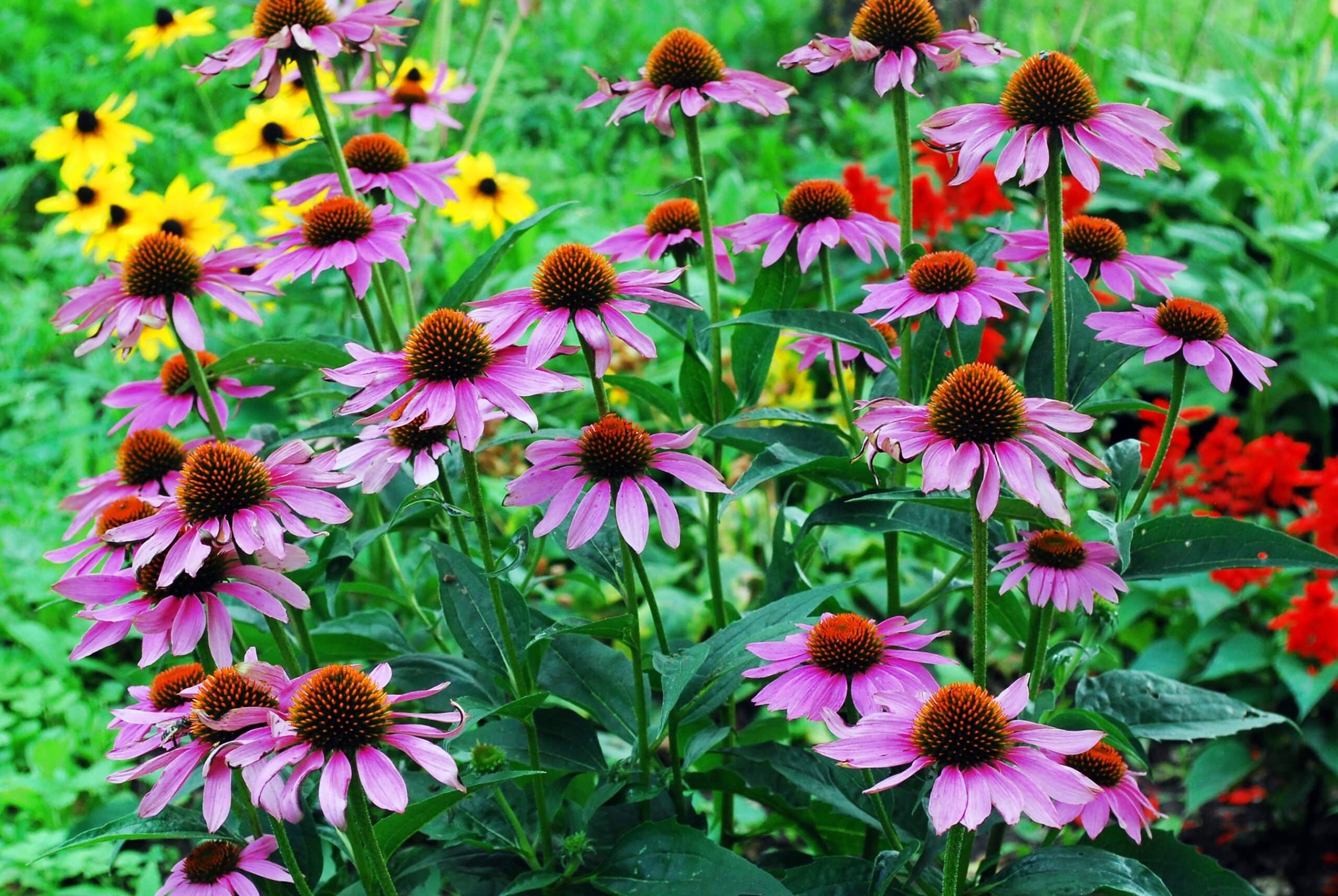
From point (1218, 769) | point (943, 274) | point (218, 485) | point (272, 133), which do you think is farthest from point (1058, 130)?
point (272, 133)

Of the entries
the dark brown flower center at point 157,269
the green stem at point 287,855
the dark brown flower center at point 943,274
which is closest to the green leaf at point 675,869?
the green stem at point 287,855

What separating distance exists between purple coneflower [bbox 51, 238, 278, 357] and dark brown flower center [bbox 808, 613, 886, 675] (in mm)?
745

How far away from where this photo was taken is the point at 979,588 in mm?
1028

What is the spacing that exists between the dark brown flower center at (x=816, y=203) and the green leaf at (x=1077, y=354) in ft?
0.98

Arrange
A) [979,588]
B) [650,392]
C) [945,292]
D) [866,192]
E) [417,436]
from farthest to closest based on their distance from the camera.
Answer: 1. [866,192]
2. [650,392]
3. [945,292]
4. [417,436]
5. [979,588]

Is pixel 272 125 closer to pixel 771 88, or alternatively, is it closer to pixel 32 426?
pixel 771 88

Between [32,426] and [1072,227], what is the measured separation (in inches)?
113

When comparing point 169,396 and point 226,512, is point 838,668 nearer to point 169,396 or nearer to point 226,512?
point 226,512

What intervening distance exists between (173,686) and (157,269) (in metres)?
0.52

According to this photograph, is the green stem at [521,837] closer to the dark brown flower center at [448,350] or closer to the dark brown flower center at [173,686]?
the dark brown flower center at [173,686]

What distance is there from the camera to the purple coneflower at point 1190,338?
1.20 meters

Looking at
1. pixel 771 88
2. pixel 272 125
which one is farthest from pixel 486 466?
pixel 771 88

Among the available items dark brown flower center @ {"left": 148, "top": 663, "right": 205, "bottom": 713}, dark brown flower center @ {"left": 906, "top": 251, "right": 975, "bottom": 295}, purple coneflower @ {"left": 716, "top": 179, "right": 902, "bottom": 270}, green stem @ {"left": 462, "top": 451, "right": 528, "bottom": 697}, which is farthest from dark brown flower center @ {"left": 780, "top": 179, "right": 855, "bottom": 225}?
dark brown flower center @ {"left": 148, "top": 663, "right": 205, "bottom": 713}

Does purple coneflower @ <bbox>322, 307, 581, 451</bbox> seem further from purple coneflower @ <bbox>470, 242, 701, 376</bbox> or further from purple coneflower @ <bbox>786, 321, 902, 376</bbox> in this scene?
purple coneflower @ <bbox>786, 321, 902, 376</bbox>
